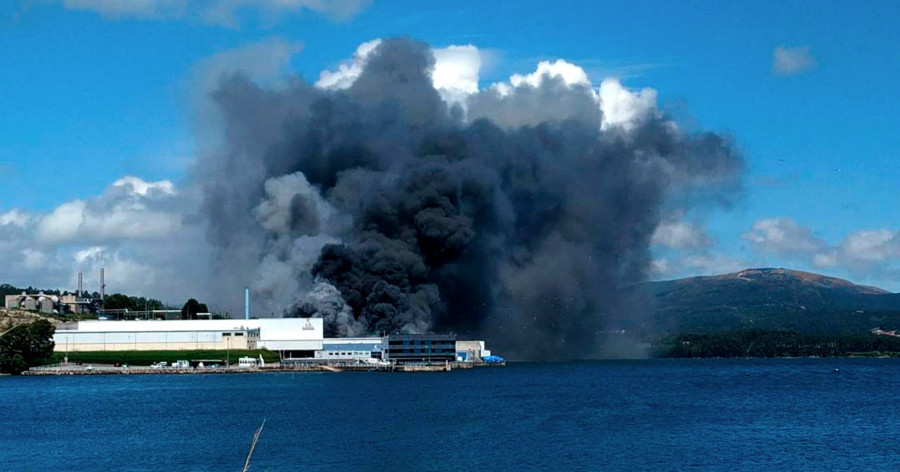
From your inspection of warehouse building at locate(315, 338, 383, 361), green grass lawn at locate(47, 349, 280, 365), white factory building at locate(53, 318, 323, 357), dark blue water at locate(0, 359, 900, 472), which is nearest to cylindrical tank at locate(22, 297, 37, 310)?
white factory building at locate(53, 318, 323, 357)

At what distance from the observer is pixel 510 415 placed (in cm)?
6781

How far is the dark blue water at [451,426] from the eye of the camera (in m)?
48.4

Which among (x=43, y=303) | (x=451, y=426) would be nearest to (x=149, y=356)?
(x=43, y=303)

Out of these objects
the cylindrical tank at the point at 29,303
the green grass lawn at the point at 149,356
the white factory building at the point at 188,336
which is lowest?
the green grass lawn at the point at 149,356

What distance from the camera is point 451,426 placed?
203 ft

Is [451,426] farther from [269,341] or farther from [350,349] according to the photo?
[269,341]

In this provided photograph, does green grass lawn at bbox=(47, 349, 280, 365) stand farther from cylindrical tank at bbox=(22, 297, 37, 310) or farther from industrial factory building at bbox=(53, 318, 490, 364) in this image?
cylindrical tank at bbox=(22, 297, 37, 310)

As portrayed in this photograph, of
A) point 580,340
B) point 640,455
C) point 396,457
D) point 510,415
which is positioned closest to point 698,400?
point 510,415

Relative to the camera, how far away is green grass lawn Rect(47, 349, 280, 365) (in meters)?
135

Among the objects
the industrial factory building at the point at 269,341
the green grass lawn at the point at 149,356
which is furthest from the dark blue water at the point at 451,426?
the industrial factory building at the point at 269,341

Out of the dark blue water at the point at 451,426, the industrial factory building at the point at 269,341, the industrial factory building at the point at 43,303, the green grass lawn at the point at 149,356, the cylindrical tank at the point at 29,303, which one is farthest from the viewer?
the industrial factory building at the point at 43,303

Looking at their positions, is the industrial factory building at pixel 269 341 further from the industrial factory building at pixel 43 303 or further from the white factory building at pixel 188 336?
the industrial factory building at pixel 43 303

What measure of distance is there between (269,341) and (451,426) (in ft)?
272

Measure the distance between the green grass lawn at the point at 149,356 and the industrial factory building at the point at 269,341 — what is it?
206 cm
